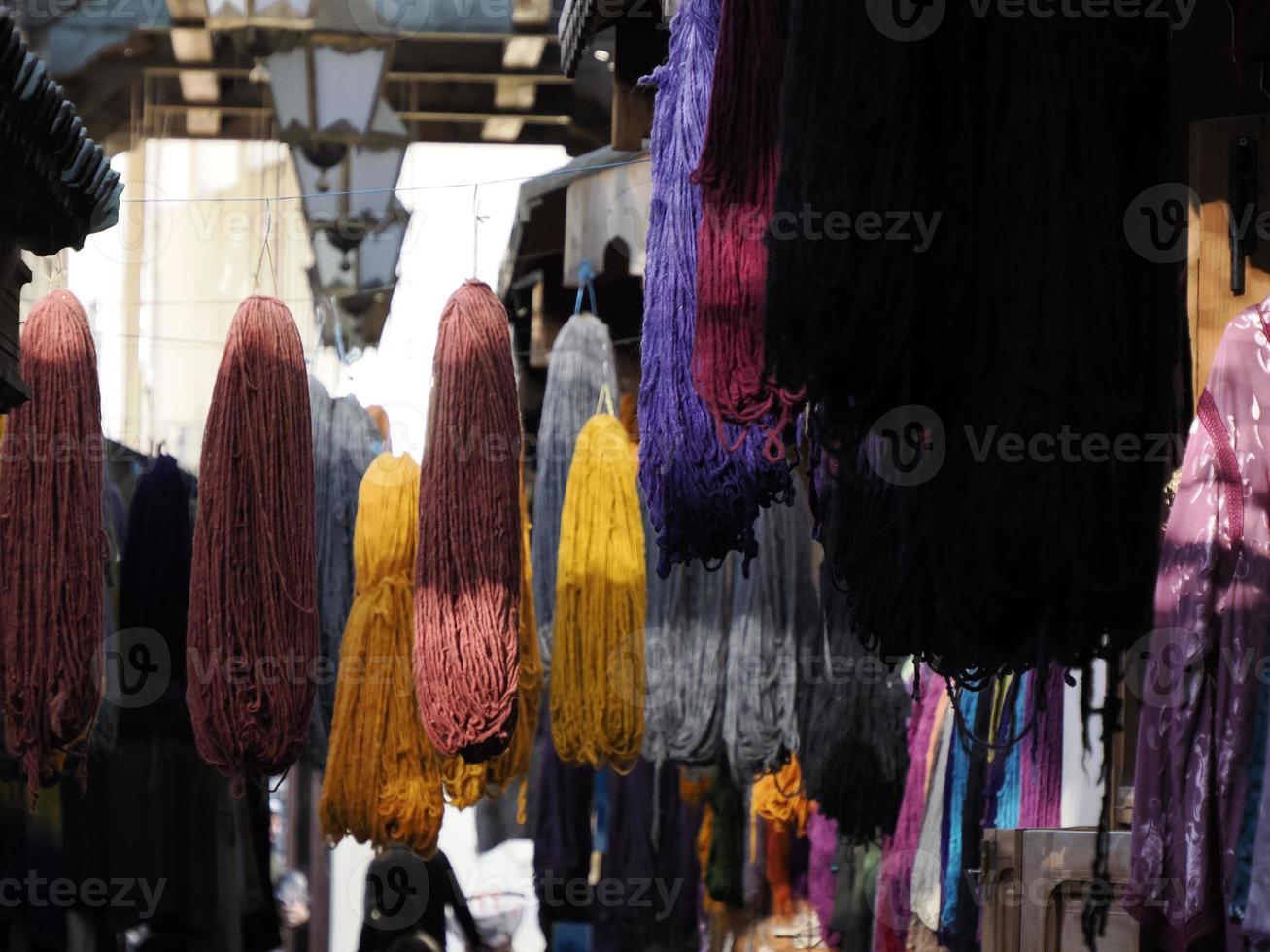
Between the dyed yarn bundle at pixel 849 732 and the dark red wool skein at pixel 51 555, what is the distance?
2586 mm

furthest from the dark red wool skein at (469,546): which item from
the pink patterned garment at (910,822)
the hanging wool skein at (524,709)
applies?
the pink patterned garment at (910,822)

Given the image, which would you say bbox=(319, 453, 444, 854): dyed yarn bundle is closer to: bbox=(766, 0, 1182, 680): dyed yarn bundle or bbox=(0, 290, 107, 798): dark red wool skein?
bbox=(0, 290, 107, 798): dark red wool skein

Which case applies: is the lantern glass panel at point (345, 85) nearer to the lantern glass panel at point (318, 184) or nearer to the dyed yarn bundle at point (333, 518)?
the lantern glass panel at point (318, 184)

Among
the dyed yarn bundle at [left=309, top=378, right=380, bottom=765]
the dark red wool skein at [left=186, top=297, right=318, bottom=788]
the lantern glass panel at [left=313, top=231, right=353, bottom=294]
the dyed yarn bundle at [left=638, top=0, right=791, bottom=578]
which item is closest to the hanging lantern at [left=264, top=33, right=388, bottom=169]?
the lantern glass panel at [left=313, top=231, right=353, bottom=294]

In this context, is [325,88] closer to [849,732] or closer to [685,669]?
[685,669]

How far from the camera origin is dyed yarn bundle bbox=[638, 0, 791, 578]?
12.1ft

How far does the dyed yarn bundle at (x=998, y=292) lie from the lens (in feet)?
7.92

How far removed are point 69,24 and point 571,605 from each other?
3.79m

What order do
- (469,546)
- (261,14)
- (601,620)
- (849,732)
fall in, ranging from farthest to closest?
1. (261,14)
2. (849,732)
3. (601,620)
4. (469,546)

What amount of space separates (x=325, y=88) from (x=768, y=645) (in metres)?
3.37

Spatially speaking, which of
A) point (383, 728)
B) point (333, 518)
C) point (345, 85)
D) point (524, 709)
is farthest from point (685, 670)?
point (345, 85)

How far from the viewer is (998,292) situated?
8.09 feet

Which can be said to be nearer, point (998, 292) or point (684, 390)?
point (998, 292)

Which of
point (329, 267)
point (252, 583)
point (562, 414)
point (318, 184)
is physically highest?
point (318, 184)
